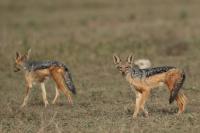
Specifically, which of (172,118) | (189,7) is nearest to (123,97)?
(172,118)

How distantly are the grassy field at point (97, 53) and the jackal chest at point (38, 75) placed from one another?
1.81ft

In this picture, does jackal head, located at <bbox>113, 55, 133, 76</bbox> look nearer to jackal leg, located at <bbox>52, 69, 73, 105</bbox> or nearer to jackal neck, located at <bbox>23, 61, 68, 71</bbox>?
jackal leg, located at <bbox>52, 69, 73, 105</bbox>

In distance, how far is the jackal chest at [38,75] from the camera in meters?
16.0

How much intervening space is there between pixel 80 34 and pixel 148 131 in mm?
14892

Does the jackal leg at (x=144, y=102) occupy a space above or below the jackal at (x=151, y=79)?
below

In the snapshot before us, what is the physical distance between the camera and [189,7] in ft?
119

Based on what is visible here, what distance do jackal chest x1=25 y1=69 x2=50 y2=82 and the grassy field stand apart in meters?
0.55

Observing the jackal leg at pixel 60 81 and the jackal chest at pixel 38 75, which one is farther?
the jackal chest at pixel 38 75

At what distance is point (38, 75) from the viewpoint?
53.0ft

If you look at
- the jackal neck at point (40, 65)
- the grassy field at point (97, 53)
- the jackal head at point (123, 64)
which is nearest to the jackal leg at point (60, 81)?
the jackal neck at point (40, 65)

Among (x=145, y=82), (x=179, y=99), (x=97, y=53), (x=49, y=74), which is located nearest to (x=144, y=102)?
(x=145, y=82)

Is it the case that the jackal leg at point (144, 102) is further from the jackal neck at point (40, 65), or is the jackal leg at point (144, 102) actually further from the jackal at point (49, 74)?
the jackal neck at point (40, 65)

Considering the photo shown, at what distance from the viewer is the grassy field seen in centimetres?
1303

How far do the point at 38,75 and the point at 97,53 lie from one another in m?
7.68
